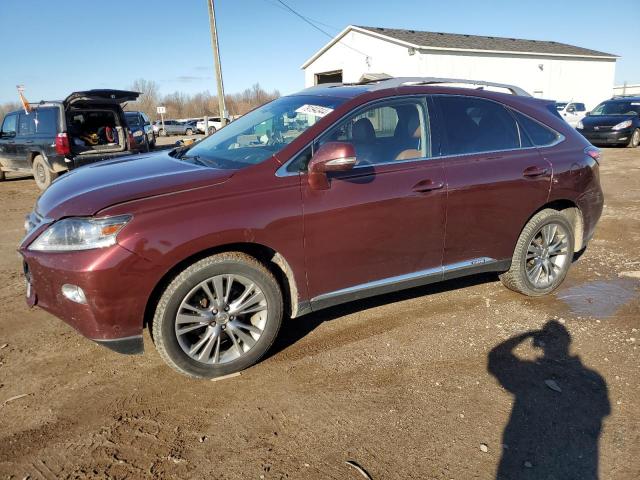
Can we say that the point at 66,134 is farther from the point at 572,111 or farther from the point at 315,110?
the point at 572,111

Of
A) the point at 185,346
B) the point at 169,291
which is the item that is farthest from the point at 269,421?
the point at 169,291

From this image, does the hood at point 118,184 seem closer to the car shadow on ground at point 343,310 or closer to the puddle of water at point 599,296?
the car shadow on ground at point 343,310

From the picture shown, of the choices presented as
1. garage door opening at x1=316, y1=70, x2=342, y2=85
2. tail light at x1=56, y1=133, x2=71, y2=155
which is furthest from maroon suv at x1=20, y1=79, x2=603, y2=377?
garage door opening at x1=316, y1=70, x2=342, y2=85

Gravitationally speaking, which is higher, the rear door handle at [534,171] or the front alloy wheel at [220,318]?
the rear door handle at [534,171]

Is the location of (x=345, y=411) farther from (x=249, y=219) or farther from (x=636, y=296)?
(x=636, y=296)

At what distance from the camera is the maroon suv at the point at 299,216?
8.79ft

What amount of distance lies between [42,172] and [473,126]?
9.47m

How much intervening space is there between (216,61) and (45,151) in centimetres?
824

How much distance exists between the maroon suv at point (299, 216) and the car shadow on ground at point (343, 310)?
31cm

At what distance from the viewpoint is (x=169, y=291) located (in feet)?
9.04

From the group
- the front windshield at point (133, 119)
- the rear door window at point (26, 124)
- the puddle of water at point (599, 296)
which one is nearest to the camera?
the puddle of water at point (599, 296)

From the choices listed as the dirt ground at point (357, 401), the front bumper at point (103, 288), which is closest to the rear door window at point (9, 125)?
the dirt ground at point (357, 401)

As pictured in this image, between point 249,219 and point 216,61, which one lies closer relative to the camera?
point 249,219

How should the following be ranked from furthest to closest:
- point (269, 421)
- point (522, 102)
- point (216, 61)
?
point (216, 61) < point (522, 102) < point (269, 421)
